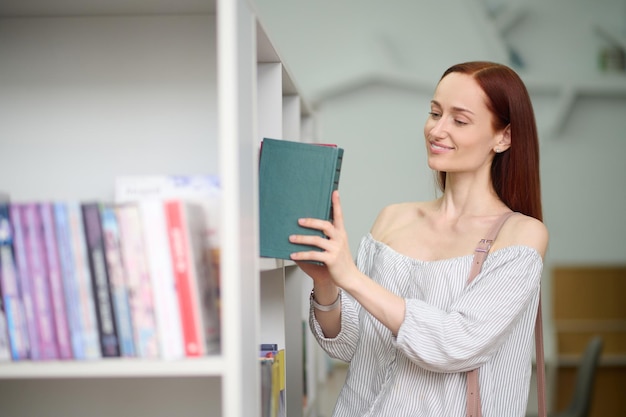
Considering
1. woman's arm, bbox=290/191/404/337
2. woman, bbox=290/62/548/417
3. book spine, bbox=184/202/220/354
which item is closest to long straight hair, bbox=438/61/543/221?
woman, bbox=290/62/548/417

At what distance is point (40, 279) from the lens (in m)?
1.02

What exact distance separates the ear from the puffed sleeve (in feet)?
1.02

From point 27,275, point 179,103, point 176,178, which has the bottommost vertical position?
point 27,275

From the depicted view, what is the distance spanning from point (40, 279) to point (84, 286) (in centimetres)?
6

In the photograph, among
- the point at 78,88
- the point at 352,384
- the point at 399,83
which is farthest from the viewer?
the point at 399,83

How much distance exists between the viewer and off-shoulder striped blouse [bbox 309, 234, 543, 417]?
143 cm

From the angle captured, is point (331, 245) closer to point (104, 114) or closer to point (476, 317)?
point (476, 317)

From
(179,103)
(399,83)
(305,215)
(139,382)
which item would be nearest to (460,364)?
(305,215)

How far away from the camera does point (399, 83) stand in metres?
4.76

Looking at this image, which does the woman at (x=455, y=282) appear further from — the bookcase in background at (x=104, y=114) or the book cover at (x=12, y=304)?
the book cover at (x=12, y=304)

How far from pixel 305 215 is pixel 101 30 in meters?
0.60

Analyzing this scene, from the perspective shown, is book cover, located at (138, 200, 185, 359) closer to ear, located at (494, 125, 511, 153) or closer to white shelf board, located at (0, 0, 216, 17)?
white shelf board, located at (0, 0, 216, 17)

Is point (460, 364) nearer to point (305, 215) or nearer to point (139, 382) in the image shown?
point (305, 215)

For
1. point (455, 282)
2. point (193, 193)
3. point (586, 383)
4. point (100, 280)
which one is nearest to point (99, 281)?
point (100, 280)
